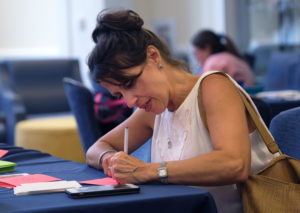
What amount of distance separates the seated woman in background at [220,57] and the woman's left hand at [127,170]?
3.40m

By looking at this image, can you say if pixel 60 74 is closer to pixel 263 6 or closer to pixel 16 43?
pixel 16 43

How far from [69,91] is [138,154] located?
106 cm

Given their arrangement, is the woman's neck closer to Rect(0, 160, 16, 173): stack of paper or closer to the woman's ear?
the woman's ear

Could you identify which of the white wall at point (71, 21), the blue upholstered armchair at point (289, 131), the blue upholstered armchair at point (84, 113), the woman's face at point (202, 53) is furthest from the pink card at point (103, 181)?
the white wall at point (71, 21)

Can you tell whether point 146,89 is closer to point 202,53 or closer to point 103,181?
point 103,181

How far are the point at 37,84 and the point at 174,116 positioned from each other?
12.5 ft

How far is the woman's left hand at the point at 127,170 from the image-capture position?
133 cm

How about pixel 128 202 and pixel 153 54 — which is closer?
pixel 128 202

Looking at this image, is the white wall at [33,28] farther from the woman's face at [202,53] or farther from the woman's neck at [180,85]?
the woman's neck at [180,85]

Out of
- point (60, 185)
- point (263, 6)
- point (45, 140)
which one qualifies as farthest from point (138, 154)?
point (263, 6)

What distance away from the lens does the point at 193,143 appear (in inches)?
61.2

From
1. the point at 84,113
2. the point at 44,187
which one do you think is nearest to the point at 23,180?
A: the point at 44,187

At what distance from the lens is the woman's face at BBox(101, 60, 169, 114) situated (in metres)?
1.52

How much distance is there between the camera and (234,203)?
147 centimetres
